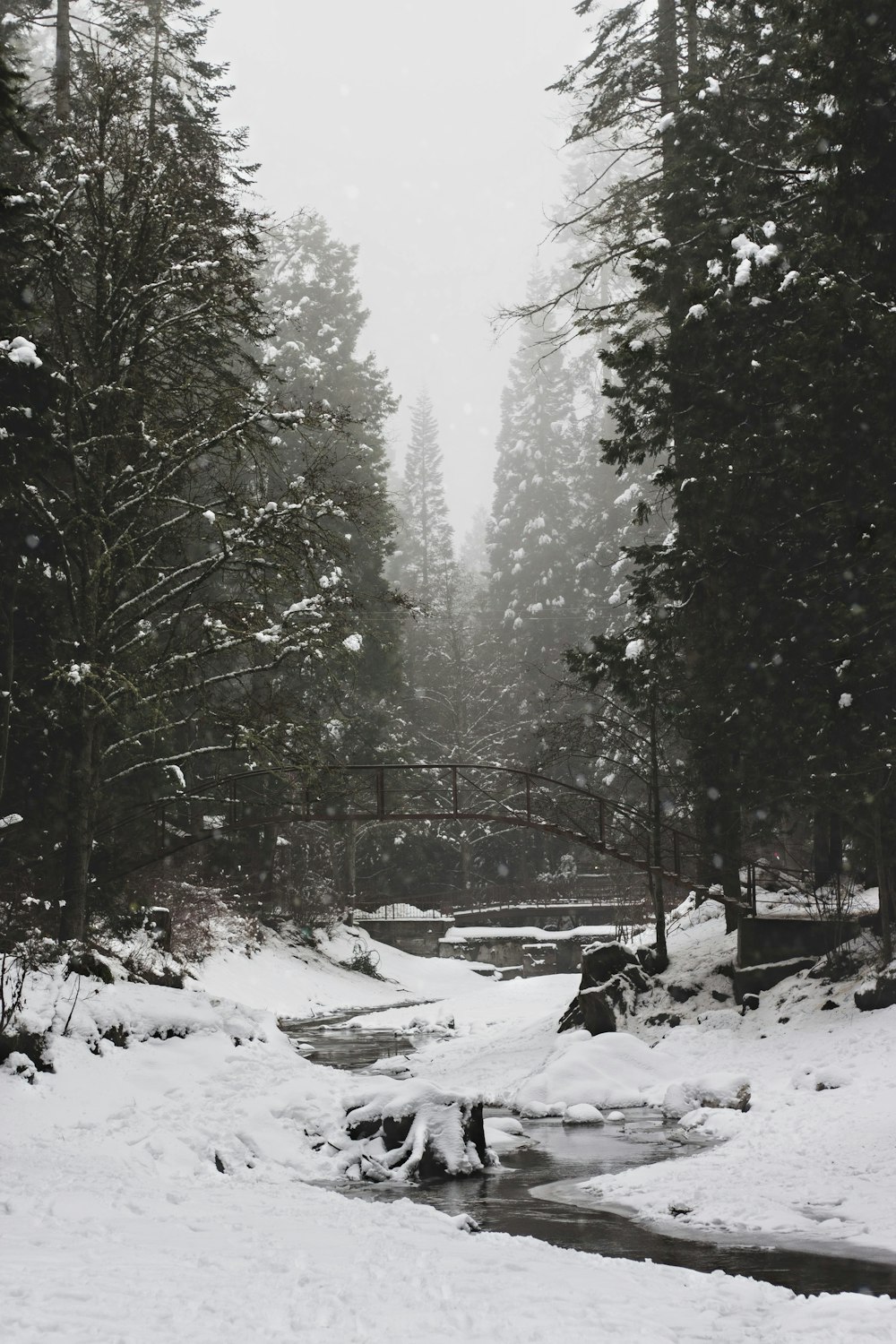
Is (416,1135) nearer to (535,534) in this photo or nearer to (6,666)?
(6,666)

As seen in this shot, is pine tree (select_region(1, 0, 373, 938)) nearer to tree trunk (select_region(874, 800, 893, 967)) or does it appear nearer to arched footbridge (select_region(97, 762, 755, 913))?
arched footbridge (select_region(97, 762, 755, 913))

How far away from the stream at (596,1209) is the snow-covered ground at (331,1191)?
1.59 ft

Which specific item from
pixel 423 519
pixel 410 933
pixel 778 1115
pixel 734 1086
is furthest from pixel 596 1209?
pixel 423 519

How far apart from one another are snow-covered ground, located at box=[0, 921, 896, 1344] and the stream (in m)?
0.48

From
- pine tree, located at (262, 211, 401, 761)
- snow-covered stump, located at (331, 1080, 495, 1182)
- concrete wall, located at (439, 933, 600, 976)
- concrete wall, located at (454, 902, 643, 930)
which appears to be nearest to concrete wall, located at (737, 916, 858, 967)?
snow-covered stump, located at (331, 1080, 495, 1182)

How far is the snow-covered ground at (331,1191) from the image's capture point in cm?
530

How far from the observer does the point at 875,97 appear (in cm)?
1128

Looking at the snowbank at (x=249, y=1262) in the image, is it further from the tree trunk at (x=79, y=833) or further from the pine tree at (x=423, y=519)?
the pine tree at (x=423, y=519)

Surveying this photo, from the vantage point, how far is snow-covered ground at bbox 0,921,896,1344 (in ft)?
17.4

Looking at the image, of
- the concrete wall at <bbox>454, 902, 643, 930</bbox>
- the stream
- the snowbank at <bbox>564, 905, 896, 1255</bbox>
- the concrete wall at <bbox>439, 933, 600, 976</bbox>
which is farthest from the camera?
the concrete wall at <bbox>454, 902, 643, 930</bbox>

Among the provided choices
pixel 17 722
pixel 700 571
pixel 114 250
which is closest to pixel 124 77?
pixel 114 250

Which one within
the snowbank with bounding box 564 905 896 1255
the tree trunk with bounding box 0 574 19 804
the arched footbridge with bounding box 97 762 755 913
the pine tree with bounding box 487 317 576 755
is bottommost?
the snowbank with bounding box 564 905 896 1255

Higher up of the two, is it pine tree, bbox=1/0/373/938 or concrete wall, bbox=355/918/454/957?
pine tree, bbox=1/0/373/938

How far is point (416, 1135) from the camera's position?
420 inches
